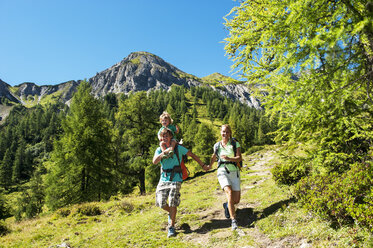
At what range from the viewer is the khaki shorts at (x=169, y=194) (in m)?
5.51

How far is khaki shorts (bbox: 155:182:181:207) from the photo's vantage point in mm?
5508

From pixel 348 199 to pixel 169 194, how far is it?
4.01 m

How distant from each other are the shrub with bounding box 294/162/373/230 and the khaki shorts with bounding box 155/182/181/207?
320 cm

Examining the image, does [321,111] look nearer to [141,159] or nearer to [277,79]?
[277,79]

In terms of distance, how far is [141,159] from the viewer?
21.0 meters

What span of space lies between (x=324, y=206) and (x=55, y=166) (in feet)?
57.2

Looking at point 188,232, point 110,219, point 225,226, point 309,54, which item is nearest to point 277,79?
point 309,54

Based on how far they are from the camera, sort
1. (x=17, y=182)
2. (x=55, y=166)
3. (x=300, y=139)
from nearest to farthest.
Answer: (x=300, y=139), (x=55, y=166), (x=17, y=182)

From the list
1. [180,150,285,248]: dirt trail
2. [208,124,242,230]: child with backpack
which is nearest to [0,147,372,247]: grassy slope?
[180,150,285,248]: dirt trail

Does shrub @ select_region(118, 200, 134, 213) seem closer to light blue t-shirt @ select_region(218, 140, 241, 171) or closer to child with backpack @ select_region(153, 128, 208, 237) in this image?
child with backpack @ select_region(153, 128, 208, 237)

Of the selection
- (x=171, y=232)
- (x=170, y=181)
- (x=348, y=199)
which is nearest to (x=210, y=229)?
(x=171, y=232)

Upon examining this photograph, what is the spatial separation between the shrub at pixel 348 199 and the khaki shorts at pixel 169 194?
3.20m

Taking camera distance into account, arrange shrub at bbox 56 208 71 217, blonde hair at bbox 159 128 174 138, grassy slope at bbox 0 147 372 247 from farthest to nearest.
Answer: shrub at bbox 56 208 71 217, blonde hair at bbox 159 128 174 138, grassy slope at bbox 0 147 372 247

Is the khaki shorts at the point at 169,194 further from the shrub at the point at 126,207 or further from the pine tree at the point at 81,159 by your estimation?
the pine tree at the point at 81,159
